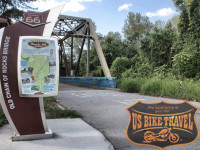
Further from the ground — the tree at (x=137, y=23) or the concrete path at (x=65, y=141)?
the tree at (x=137, y=23)

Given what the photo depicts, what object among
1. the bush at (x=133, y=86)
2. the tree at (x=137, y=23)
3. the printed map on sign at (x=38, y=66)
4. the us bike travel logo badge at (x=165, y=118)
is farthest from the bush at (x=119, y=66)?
the us bike travel logo badge at (x=165, y=118)

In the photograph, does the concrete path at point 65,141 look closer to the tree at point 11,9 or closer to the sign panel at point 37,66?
the sign panel at point 37,66

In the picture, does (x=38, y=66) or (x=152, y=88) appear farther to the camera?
(x=152, y=88)

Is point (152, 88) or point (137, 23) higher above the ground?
point (137, 23)

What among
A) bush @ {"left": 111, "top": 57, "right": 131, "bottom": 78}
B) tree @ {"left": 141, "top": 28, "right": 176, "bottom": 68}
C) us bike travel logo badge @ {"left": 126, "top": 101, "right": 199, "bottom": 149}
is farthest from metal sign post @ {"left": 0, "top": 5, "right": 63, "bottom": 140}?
bush @ {"left": 111, "top": 57, "right": 131, "bottom": 78}

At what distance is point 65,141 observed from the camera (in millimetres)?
4031

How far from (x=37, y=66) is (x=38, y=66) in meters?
0.02

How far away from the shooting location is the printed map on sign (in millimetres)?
3939

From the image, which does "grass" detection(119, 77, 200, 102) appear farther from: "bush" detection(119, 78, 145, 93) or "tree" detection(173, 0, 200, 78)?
"tree" detection(173, 0, 200, 78)

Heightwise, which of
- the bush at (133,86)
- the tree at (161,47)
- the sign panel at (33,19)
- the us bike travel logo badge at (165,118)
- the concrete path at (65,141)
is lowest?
the concrete path at (65,141)

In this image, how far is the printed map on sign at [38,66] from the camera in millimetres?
3939

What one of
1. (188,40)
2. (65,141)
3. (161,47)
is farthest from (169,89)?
(161,47)

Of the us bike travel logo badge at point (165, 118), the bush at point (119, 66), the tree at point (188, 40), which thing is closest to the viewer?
the us bike travel logo badge at point (165, 118)

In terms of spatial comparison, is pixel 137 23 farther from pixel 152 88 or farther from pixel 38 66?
pixel 38 66
